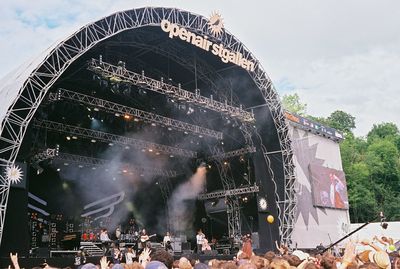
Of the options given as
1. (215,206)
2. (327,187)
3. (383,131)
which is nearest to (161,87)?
(215,206)

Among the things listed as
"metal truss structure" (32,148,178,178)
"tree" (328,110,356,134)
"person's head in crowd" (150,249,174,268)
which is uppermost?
"tree" (328,110,356,134)

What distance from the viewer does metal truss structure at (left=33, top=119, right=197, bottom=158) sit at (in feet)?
57.0

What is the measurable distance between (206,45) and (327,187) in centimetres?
1279

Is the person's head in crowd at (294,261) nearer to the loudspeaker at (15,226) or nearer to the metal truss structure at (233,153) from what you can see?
the loudspeaker at (15,226)

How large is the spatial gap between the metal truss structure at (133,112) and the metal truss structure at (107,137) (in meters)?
1.55

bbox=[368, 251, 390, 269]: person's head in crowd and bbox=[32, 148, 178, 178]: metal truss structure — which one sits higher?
bbox=[32, 148, 178, 178]: metal truss structure

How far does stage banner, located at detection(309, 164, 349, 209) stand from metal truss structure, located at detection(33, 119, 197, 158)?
7445 millimetres

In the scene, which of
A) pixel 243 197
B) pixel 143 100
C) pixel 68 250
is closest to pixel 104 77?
pixel 143 100

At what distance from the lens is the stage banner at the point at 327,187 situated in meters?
23.5

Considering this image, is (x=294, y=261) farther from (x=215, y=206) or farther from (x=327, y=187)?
(x=327, y=187)

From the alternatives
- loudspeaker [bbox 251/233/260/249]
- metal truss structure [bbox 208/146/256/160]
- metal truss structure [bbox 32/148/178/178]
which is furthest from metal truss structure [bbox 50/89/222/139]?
loudspeaker [bbox 251/233/260/249]

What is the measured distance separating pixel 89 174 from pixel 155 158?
3.58 m

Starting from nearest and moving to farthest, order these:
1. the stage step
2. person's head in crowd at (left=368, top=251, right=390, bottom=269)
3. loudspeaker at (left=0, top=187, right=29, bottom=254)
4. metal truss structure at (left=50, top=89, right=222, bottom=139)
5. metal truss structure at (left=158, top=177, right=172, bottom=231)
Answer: person's head in crowd at (left=368, top=251, right=390, bottom=269) < loudspeaker at (left=0, top=187, right=29, bottom=254) < metal truss structure at (left=50, top=89, right=222, bottom=139) < the stage step < metal truss structure at (left=158, top=177, right=172, bottom=231)

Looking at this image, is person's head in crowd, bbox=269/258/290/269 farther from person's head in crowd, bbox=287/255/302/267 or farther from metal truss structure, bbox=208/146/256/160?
metal truss structure, bbox=208/146/256/160
